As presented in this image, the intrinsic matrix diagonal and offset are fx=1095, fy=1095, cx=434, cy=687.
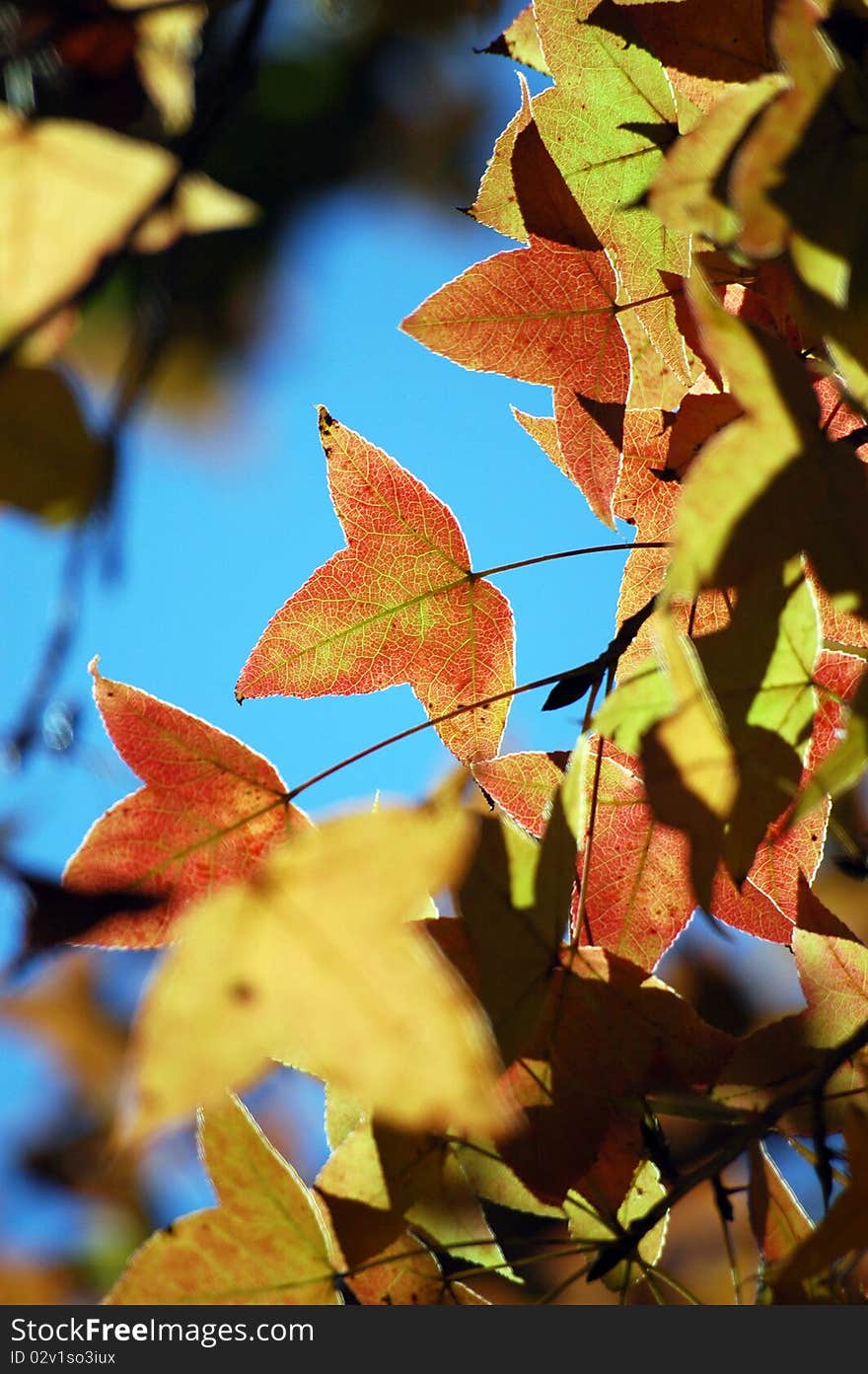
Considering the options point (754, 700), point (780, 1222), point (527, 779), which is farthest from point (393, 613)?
point (780, 1222)

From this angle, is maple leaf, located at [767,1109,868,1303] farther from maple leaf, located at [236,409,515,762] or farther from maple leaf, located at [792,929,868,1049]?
maple leaf, located at [236,409,515,762]

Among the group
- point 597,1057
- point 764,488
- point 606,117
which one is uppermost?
point 606,117

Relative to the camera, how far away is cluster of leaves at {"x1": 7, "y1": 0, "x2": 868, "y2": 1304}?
0.31m

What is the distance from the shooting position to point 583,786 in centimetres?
43

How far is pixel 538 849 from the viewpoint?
40 cm

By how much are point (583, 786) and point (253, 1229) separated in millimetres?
225

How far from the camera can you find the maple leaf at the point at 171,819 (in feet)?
1.57

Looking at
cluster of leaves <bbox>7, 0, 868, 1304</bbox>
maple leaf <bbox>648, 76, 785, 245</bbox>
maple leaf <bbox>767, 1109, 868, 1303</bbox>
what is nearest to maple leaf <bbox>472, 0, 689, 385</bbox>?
cluster of leaves <bbox>7, 0, 868, 1304</bbox>

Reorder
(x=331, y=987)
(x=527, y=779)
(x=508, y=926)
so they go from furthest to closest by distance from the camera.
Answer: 1. (x=527, y=779)
2. (x=508, y=926)
3. (x=331, y=987)

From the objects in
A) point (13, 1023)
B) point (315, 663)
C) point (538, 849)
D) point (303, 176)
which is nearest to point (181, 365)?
point (303, 176)

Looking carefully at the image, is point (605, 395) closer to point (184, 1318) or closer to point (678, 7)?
point (678, 7)

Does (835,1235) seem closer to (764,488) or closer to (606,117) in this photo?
(764,488)

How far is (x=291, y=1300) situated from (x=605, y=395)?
43 cm

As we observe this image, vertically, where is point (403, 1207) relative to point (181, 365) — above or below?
above
